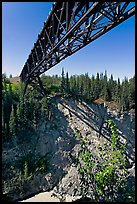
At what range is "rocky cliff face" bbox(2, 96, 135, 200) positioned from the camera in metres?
21.4

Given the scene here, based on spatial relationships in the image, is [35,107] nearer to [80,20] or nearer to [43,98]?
[43,98]

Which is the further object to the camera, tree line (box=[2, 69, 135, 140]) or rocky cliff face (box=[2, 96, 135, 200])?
tree line (box=[2, 69, 135, 140])

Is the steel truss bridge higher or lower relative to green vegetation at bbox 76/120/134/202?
higher

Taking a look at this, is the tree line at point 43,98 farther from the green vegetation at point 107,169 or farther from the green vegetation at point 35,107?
the green vegetation at point 107,169

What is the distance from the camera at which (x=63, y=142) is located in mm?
26078

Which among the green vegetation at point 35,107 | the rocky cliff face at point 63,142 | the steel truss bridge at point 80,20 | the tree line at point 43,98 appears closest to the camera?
the steel truss bridge at point 80,20

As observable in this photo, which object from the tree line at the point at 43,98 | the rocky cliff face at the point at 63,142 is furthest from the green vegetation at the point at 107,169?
the tree line at the point at 43,98

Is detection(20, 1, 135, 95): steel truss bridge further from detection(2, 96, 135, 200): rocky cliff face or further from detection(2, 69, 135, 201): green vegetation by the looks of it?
detection(2, 96, 135, 200): rocky cliff face

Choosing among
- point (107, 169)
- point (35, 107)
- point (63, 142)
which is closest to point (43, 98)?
point (35, 107)

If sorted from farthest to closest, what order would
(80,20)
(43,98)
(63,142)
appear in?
1. (43,98)
2. (63,142)
3. (80,20)

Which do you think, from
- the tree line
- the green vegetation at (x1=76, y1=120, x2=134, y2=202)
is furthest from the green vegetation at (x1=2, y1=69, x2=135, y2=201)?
the green vegetation at (x1=76, y1=120, x2=134, y2=202)

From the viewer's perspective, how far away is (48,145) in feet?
85.4

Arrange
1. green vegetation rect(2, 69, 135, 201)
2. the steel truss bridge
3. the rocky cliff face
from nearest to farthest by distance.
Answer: the steel truss bridge → the rocky cliff face → green vegetation rect(2, 69, 135, 201)

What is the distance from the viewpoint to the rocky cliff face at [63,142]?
21358 millimetres
